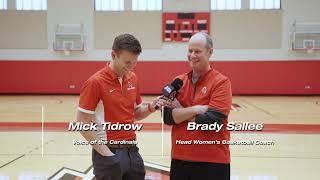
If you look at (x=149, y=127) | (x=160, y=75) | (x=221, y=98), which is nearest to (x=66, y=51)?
(x=160, y=75)

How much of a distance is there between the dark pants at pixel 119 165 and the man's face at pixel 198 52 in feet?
2.46

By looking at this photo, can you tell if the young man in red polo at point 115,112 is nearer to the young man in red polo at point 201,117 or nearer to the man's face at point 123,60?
the man's face at point 123,60

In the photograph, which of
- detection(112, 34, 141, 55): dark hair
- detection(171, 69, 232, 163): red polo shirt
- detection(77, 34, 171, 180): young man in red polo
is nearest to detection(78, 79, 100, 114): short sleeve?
detection(77, 34, 171, 180): young man in red polo

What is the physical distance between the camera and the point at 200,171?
110 inches

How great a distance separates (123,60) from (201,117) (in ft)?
2.09

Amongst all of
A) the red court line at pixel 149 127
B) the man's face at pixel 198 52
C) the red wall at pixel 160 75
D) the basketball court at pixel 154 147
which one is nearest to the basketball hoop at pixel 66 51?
the red wall at pixel 160 75

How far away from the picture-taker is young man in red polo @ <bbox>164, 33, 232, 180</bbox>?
2.71 meters

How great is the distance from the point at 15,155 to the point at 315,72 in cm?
1307

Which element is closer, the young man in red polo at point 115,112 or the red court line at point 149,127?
the young man in red polo at point 115,112

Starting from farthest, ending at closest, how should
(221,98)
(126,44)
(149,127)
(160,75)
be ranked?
(160,75)
(149,127)
(221,98)
(126,44)

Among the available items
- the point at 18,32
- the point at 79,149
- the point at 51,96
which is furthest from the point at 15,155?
the point at 18,32

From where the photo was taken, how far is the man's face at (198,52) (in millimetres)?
2740

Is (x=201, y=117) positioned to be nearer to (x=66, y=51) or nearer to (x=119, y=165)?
(x=119, y=165)

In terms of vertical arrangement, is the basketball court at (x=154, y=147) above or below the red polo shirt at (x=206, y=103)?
below
